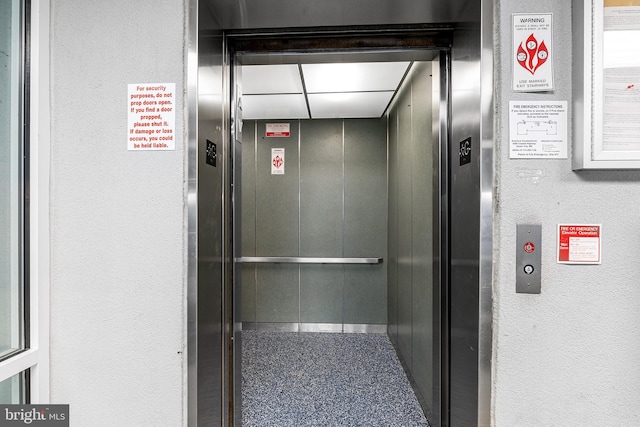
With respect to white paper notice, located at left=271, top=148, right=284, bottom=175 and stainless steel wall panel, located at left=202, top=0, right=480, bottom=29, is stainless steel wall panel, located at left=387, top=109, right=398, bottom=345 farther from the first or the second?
stainless steel wall panel, located at left=202, top=0, right=480, bottom=29

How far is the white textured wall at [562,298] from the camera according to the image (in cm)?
115

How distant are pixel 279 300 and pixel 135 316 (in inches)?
115

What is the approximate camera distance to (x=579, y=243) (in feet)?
3.81

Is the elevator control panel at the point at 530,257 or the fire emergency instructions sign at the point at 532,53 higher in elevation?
the fire emergency instructions sign at the point at 532,53

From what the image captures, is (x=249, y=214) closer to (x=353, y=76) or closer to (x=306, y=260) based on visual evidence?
(x=306, y=260)

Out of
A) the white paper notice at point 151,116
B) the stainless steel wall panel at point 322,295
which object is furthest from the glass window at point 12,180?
the stainless steel wall panel at point 322,295

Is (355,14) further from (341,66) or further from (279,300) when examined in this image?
(279,300)

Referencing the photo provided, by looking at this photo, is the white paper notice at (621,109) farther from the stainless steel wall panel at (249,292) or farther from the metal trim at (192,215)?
the stainless steel wall panel at (249,292)

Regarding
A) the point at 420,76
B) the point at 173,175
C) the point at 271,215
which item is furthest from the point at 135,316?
the point at 271,215

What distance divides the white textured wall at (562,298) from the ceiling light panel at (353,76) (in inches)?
55.1

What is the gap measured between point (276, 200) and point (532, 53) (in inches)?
127

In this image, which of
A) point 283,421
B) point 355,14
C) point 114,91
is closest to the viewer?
point 114,91

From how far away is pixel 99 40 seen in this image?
1292mm

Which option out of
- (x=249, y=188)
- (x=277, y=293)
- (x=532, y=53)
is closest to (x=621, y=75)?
(x=532, y=53)
